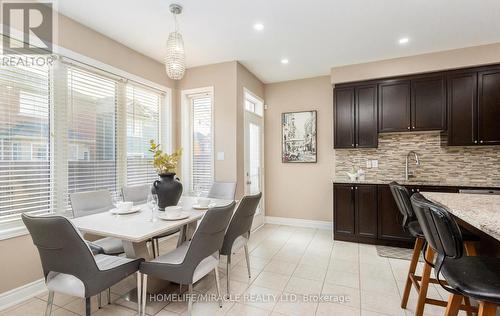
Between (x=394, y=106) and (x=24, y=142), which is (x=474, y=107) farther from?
(x=24, y=142)

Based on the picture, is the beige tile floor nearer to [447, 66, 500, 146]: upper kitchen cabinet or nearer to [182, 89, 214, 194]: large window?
[182, 89, 214, 194]: large window

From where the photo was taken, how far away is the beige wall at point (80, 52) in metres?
2.17

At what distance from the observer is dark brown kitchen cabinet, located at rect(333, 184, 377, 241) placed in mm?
3621

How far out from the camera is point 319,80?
4.51 meters

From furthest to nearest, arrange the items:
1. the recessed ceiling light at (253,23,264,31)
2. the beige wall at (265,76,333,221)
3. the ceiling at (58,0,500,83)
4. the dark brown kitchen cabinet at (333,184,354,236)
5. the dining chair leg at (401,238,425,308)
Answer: the beige wall at (265,76,333,221) < the dark brown kitchen cabinet at (333,184,354,236) < the recessed ceiling light at (253,23,264,31) < the ceiling at (58,0,500,83) < the dining chair leg at (401,238,425,308)

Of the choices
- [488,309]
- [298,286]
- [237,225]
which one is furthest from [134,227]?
[488,309]

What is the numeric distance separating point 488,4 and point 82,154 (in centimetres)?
456

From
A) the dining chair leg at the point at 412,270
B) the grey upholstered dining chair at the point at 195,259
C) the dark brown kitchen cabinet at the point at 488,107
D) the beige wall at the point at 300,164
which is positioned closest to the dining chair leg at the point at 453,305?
the dining chair leg at the point at 412,270

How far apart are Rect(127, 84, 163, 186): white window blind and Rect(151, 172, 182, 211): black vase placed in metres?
1.16

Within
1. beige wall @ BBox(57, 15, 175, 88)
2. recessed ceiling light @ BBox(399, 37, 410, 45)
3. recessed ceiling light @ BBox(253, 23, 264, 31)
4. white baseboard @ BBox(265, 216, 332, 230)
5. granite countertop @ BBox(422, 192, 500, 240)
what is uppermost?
recessed ceiling light @ BBox(253, 23, 264, 31)

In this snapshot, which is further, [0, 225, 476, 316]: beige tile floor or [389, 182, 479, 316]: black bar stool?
[0, 225, 476, 316]: beige tile floor

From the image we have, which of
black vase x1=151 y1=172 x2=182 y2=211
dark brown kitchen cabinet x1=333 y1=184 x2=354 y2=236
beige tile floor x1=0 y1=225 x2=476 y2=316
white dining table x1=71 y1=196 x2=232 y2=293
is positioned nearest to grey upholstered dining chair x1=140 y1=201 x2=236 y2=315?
white dining table x1=71 y1=196 x2=232 y2=293

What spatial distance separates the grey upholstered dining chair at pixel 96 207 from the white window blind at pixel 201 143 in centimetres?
154

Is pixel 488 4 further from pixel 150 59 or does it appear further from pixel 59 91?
pixel 59 91
